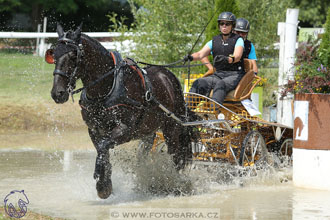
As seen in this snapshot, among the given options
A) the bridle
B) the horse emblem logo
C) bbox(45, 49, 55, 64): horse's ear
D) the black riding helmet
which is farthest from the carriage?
bbox(45, 49, 55, 64): horse's ear

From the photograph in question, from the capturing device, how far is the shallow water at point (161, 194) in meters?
6.93

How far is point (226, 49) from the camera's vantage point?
8844mm

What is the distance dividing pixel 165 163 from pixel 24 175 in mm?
2040

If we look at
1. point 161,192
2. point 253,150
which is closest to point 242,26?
point 253,150

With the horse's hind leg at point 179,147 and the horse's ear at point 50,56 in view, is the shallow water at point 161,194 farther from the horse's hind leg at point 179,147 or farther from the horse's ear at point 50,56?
the horse's ear at point 50,56

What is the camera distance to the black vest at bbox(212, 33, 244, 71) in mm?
8836

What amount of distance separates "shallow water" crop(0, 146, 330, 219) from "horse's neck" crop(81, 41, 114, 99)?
122 centimetres

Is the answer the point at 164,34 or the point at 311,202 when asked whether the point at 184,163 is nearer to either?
the point at 311,202

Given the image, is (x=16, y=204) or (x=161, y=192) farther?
(x=161, y=192)

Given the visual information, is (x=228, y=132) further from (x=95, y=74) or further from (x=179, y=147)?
(x=95, y=74)

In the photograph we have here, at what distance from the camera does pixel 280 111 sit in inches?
496

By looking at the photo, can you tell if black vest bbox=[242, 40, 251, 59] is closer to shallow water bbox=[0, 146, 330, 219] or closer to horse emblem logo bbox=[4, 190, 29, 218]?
shallow water bbox=[0, 146, 330, 219]

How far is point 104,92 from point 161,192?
1.62 m

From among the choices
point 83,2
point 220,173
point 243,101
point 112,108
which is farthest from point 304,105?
point 83,2
